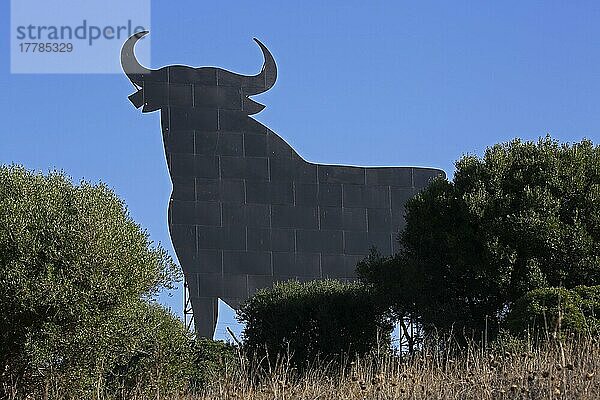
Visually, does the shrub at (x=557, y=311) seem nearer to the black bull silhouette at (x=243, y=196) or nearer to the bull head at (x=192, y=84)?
the black bull silhouette at (x=243, y=196)

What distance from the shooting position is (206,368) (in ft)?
55.2

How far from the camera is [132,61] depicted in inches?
818

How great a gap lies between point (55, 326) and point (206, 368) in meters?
4.47

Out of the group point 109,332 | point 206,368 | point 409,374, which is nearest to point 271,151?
point 206,368

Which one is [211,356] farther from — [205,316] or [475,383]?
[475,383]

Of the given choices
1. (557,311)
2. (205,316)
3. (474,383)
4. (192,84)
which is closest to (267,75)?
(192,84)

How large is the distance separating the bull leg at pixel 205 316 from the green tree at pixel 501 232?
13.4 feet

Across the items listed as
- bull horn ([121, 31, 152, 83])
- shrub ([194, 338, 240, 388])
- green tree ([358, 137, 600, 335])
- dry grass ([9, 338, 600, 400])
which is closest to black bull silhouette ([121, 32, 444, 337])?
bull horn ([121, 31, 152, 83])

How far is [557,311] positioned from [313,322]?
20.2 feet

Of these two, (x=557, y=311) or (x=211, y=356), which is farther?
(x=211, y=356)

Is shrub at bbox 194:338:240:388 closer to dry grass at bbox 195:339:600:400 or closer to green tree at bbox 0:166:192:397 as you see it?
green tree at bbox 0:166:192:397

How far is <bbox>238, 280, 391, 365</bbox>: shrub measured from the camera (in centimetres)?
1847

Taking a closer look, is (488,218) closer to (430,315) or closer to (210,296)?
(430,315)

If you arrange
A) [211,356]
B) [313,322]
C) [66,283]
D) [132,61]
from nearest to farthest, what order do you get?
[66,283]
[211,356]
[313,322]
[132,61]
